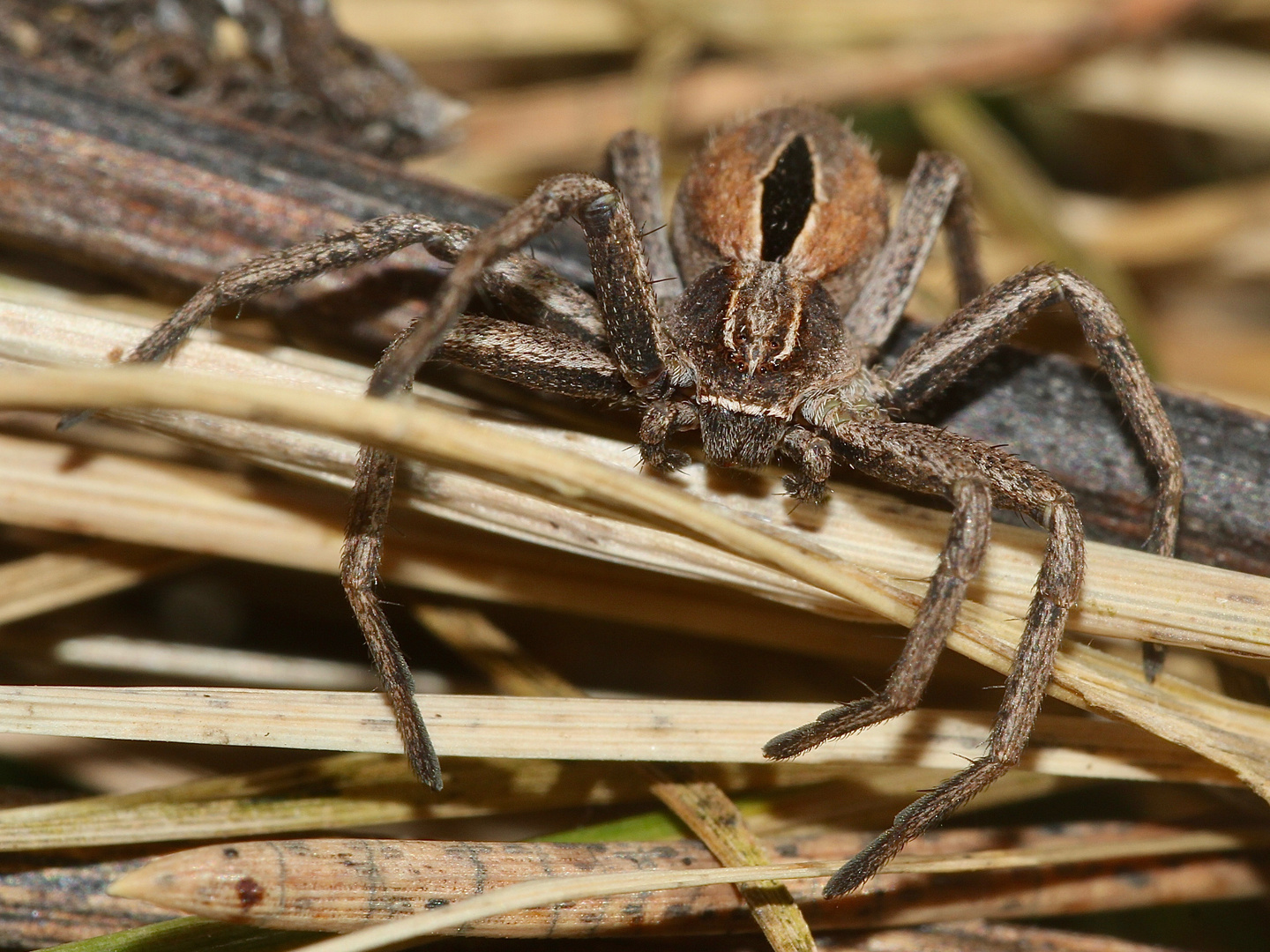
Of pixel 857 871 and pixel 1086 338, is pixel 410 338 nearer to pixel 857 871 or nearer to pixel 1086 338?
pixel 857 871

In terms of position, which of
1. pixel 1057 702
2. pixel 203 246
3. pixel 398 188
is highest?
pixel 398 188

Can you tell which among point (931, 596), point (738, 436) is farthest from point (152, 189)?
point (931, 596)

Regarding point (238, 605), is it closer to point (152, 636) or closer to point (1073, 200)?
point (152, 636)

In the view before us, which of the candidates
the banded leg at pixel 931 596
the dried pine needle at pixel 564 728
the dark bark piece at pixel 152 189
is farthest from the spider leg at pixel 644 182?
the dried pine needle at pixel 564 728

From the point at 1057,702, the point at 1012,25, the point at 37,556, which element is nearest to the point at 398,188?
the point at 37,556

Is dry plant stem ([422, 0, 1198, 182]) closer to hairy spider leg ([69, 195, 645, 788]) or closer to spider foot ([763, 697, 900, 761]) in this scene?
hairy spider leg ([69, 195, 645, 788])

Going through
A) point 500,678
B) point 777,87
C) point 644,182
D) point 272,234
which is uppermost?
point 777,87

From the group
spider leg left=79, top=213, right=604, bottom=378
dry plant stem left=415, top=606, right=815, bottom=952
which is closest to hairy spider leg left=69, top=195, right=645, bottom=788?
spider leg left=79, top=213, right=604, bottom=378
